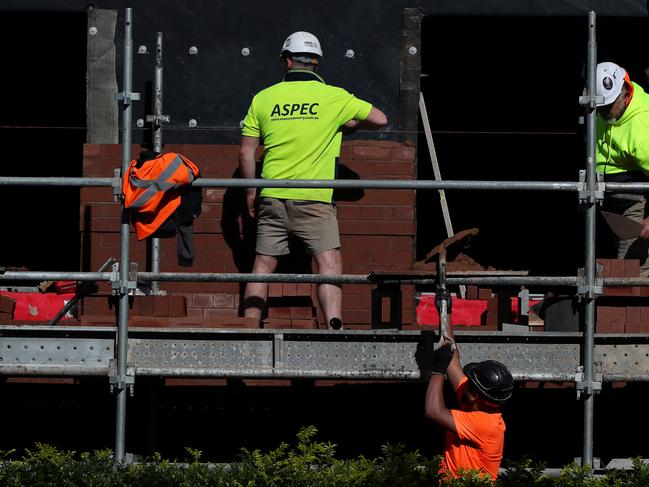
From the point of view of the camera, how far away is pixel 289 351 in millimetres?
9078

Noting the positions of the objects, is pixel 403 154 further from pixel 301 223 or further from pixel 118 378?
pixel 118 378

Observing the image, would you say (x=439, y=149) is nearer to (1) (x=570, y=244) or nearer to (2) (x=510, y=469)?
(1) (x=570, y=244)

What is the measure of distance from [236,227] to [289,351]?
239cm

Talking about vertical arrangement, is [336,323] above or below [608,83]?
below

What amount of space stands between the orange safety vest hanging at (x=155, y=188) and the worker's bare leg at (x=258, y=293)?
1.13 m

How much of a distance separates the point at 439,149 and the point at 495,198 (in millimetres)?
830

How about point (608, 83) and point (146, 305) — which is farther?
point (608, 83)

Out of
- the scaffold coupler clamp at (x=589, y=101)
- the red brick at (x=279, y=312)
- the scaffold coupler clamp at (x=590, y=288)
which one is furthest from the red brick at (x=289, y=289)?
the scaffold coupler clamp at (x=589, y=101)

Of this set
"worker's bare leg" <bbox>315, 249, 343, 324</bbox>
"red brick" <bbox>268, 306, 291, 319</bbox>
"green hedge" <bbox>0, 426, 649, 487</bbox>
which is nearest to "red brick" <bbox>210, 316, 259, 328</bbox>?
"worker's bare leg" <bbox>315, 249, 343, 324</bbox>

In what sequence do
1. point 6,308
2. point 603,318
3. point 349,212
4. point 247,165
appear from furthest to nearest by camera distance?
point 349,212, point 6,308, point 247,165, point 603,318

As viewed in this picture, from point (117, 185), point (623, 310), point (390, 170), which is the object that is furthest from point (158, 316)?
point (623, 310)

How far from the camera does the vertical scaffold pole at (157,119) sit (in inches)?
437

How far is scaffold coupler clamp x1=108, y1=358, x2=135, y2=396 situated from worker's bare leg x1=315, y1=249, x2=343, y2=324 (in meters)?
1.53

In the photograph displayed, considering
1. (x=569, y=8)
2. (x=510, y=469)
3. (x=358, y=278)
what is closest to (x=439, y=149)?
(x=569, y=8)
